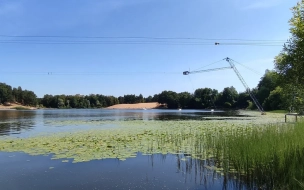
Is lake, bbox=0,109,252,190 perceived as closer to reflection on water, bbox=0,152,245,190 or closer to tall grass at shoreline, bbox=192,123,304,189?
reflection on water, bbox=0,152,245,190

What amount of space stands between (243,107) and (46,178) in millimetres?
142813

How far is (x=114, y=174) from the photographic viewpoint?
9.99 metres

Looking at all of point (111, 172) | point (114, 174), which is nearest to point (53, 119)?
point (111, 172)

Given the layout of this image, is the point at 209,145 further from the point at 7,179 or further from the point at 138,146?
the point at 7,179

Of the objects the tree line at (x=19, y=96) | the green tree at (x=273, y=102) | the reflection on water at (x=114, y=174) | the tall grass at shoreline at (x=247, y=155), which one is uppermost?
the tree line at (x=19, y=96)

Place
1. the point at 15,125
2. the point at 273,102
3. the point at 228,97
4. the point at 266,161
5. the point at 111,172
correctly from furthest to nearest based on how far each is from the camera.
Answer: the point at 228,97
the point at 273,102
the point at 15,125
the point at 111,172
the point at 266,161

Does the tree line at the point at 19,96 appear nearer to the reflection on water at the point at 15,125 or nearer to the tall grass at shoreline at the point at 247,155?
the reflection on water at the point at 15,125

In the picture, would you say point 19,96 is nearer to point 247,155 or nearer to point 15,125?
point 15,125

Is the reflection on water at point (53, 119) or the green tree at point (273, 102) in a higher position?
the green tree at point (273, 102)

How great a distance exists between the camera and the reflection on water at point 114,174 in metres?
8.75

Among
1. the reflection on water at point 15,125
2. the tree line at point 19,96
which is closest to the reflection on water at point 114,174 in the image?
the reflection on water at point 15,125

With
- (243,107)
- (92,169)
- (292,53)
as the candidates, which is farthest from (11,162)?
(243,107)

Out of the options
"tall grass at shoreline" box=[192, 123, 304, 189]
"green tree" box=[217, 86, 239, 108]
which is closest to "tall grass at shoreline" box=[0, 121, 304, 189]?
"tall grass at shoreline" box=[192, 123, 304, 189]

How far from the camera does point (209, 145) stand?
13.7 metres
